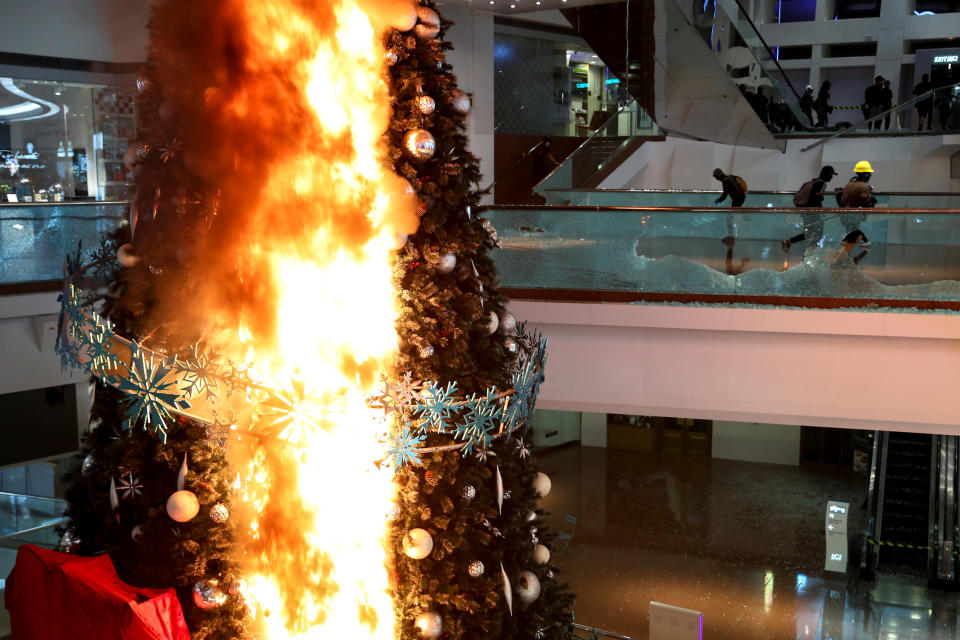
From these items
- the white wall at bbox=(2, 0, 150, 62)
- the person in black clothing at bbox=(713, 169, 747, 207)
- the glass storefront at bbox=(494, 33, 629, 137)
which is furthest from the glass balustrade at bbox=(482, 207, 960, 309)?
the glass storefront at bbox=(494, 33, 629, 137)

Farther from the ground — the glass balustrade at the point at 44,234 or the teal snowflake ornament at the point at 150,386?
the glass balustrade at the point at 44,234

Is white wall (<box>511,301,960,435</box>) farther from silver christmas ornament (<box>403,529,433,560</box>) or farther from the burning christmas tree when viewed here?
silver christmas ornament (<box>403,529,433,560</box>)

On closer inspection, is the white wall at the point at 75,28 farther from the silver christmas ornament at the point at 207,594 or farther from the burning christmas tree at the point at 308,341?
the silver christmas ornament at the point at 207,594

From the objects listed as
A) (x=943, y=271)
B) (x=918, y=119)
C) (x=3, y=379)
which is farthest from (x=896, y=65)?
(x=3, y=379)

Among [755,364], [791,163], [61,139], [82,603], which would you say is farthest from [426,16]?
[791,163]

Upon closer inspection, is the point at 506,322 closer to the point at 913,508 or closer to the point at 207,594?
the point at 207,594

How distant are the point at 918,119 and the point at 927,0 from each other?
8.83m

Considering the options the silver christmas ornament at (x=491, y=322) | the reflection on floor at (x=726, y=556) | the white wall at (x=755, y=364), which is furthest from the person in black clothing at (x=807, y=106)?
the silver christmas ornament at (x=491, y=322)

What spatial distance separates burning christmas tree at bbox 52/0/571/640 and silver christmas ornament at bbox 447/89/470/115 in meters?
0.01

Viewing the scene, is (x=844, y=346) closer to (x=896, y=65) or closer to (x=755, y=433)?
(x=755, y=433)

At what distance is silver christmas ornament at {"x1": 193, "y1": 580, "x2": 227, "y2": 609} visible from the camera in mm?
2939

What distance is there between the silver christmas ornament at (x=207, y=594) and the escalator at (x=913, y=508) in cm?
919

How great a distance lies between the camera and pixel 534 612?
3.27 m

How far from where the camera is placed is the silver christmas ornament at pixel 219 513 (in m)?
2.94
